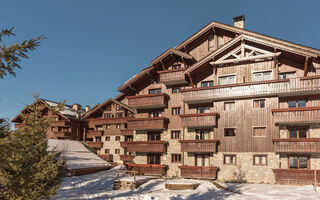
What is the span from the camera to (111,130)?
41.4 meters

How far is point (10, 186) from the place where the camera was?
27.1 feet

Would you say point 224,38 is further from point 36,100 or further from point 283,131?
point 36,100

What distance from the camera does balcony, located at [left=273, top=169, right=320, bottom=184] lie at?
20203 mm

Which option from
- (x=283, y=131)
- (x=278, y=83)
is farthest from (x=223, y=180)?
(x=278, y=83)

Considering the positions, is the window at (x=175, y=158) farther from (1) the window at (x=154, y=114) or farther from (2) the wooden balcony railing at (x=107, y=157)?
(2) the wooden balcony railing at (x=107, y=157)

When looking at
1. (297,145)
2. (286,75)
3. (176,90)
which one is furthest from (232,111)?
(176,90)

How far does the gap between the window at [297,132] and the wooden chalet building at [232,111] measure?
81mm

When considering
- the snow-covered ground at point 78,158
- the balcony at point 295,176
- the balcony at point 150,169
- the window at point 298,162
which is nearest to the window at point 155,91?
the balcony at point 150,169

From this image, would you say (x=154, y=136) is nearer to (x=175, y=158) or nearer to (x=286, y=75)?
(x=175, y=158)

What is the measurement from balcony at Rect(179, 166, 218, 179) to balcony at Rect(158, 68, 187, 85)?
9.68 m

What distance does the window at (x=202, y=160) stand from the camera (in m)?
25.0

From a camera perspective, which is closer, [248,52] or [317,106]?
[317,106]

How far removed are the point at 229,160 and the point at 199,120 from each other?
4.99m

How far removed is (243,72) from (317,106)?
7300 mm
